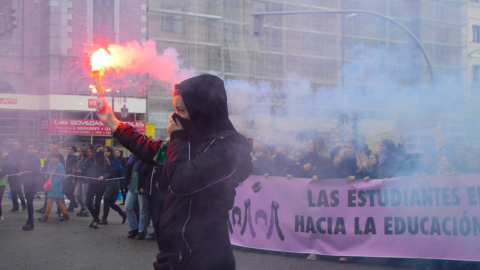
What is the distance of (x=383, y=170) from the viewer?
7.55 meters

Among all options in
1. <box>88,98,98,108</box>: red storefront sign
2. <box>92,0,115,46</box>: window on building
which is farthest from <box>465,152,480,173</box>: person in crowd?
<box>88,98,98,108</box>: red storefront sign

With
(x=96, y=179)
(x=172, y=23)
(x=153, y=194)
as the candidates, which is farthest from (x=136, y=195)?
(x=172, y=23)

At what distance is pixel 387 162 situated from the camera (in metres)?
7.62

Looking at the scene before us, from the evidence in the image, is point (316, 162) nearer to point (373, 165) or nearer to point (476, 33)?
point (373, 165)

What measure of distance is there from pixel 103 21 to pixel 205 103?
278 inches

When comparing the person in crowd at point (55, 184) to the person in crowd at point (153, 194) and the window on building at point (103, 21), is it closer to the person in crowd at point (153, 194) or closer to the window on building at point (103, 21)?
the person in crowd at point (153, 194)

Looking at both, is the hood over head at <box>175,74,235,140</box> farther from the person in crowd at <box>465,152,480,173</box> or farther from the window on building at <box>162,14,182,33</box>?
the window on building at <box>162,14,182,33</box>

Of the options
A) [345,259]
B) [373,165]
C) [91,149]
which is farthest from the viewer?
[91,149]

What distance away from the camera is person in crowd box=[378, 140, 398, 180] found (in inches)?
295

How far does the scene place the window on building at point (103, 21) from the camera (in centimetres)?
866

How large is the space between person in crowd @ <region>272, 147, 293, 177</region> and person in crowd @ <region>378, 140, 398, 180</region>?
1515 millimetres

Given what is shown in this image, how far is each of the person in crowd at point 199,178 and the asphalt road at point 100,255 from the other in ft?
14.7

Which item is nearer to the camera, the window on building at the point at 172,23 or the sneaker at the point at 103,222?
the sneaker at the point at 103,222

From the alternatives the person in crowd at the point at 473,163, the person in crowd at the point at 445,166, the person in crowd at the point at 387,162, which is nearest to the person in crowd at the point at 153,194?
the person in crowd at the point at 387,162
